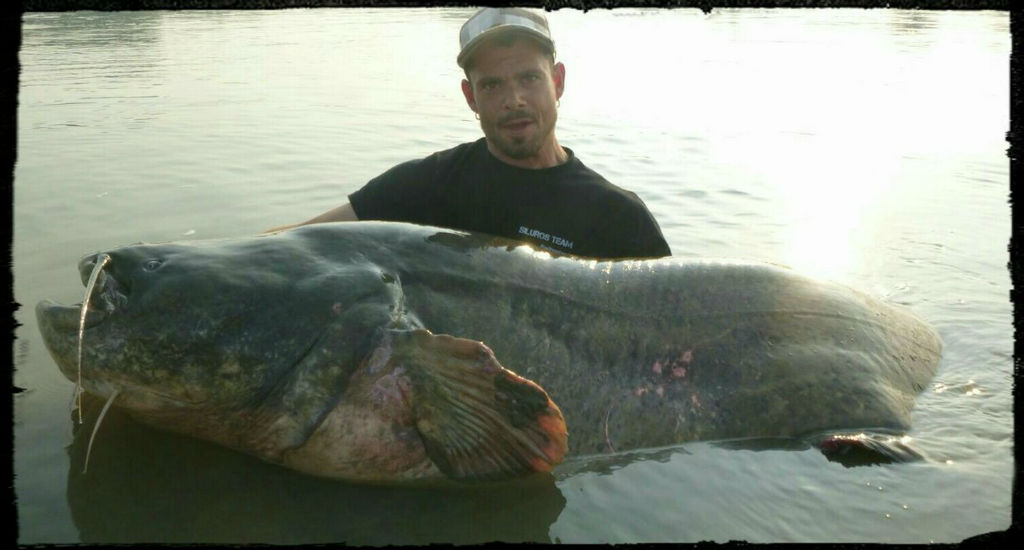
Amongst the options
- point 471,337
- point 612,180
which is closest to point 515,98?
point 471,337

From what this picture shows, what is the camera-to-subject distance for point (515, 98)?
4461 millimetres

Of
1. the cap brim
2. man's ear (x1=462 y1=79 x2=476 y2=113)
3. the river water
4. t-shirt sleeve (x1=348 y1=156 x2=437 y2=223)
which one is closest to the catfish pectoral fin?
the river water

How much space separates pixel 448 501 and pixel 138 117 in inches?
315

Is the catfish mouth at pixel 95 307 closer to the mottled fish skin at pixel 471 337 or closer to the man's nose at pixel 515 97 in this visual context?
the mottled fish skin at pixel 471 337

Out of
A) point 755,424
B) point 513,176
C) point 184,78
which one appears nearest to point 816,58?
point 184,78

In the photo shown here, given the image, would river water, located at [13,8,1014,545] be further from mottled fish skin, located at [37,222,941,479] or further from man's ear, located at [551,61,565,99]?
man's ear, located at [551,61,565,99]

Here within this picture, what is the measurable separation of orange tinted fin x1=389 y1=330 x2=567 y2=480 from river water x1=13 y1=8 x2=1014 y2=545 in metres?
0.25

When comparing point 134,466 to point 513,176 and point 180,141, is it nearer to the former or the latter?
point 513,176

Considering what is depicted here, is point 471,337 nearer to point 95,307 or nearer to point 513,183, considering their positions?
point 95,307

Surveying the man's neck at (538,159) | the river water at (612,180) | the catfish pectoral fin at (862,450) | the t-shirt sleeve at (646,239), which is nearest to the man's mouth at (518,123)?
the man's neck at (538,159)

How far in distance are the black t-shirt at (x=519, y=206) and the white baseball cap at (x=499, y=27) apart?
2.02 ft

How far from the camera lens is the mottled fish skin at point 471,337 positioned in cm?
277

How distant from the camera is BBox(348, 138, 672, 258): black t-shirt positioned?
14.2 ft

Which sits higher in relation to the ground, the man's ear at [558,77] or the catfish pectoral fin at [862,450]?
the man's ear at [558,77]
